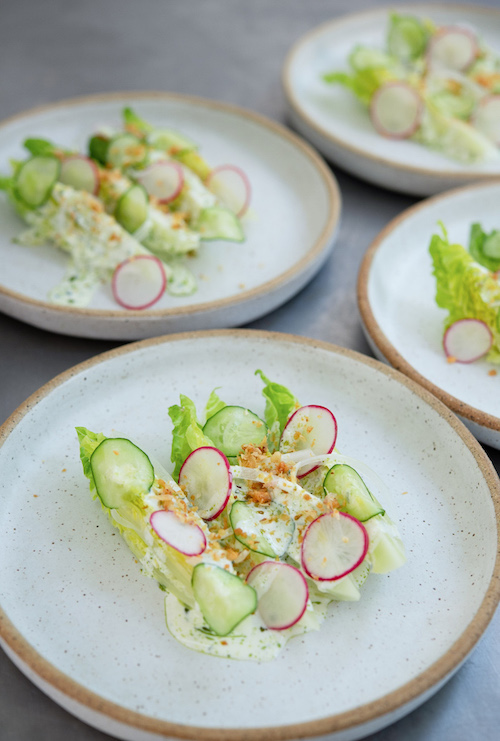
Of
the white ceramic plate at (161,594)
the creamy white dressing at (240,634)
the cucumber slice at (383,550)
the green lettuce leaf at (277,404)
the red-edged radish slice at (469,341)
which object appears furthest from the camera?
the red-edged radish slice at (469,341)

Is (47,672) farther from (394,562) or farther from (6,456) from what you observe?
(394,562)

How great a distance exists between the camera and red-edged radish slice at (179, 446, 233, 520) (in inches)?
88.8

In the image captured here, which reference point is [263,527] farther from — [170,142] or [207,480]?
[170,142]

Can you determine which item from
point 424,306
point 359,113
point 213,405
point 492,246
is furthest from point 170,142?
point 213,405

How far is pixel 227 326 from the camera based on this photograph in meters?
3.08

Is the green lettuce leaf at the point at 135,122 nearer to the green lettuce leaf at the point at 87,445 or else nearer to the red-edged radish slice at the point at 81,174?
the red-edged radish slice at the point at 81,174

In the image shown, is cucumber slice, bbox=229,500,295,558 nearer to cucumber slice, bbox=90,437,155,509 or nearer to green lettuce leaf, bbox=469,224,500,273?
cucumber slice, bbox=90,437,155,509

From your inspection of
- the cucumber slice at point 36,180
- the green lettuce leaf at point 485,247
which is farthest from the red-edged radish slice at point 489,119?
the cucumber slice at point 36,180

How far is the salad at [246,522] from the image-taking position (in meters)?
2.04

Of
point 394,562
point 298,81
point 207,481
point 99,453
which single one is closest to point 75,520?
point 99,453

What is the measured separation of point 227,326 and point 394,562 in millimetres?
1288


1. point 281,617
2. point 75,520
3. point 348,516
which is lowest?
point 75,520

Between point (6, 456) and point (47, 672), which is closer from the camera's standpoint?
point (47, 672)

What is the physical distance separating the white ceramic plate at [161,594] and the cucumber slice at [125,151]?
50.0 inches
